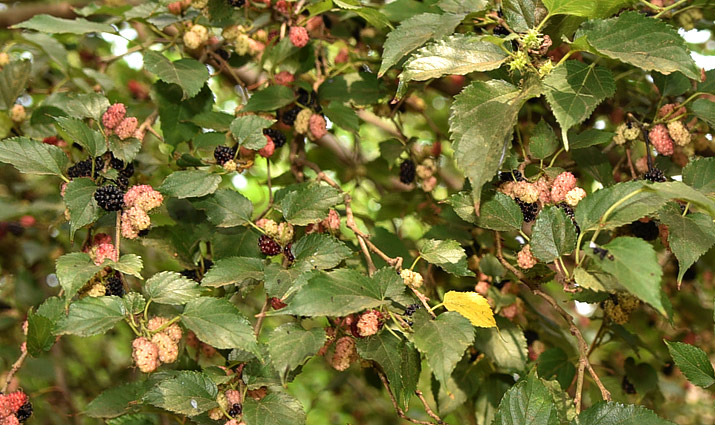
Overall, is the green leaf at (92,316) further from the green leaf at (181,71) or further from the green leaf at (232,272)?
the green leaf at (181,71)

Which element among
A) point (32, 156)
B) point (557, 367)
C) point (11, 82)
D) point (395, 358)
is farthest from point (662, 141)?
point (11, 82)

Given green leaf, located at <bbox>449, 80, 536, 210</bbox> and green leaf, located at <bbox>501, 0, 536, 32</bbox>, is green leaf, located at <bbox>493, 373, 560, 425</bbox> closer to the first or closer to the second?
green leaf, located at <bbox>449, 80, 536, 210</bbox>

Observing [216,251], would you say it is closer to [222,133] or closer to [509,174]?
[222,133]

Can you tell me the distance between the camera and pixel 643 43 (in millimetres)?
654

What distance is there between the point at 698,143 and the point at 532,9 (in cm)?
48

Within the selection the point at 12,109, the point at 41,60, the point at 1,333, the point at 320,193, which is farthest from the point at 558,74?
the point at 1,333

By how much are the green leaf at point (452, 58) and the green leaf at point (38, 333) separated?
515 mm

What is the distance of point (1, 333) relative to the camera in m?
1.64

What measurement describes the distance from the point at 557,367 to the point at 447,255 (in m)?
0.41

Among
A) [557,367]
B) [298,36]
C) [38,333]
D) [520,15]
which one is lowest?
[557,367]

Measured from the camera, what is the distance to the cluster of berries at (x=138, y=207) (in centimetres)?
75

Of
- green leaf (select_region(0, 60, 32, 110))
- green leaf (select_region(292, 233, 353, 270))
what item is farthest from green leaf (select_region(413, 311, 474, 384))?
green leaf (select_region(0, 60, 32, 110))

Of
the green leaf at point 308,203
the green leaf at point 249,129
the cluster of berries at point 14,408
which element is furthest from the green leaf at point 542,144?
the cluster of berries at point 14,408

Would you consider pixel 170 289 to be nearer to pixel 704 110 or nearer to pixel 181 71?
pixel 181 71
